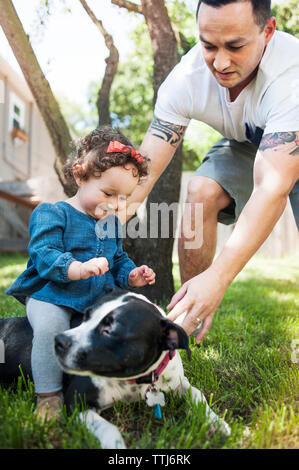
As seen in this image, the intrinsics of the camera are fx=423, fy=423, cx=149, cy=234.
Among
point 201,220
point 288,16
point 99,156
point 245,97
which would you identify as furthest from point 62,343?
point 288,16

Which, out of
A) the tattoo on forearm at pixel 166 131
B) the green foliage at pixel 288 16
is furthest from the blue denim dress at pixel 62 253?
the green foliage at pixel 288 16

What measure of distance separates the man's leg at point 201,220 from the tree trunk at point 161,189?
0.79 m

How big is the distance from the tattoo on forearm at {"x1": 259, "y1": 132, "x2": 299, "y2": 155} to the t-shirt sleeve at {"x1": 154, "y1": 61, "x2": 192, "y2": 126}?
81 cm

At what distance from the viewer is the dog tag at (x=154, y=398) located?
189 cm

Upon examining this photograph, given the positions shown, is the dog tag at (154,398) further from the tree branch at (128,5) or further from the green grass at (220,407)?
the tree branch at (128,5)

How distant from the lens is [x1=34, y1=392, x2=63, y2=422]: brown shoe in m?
1.81

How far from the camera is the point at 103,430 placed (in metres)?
1.68

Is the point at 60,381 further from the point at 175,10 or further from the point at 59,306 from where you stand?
the point at 175,10

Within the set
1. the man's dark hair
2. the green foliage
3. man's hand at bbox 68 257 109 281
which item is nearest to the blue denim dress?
man's hand at bbox 68 257 109 281

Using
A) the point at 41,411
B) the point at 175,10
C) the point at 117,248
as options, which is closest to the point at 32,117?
the point at 175,10

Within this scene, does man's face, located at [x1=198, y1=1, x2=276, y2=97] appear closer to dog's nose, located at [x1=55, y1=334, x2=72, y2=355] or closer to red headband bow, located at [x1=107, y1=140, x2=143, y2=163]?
red headband bow, located at [x1=107, y1=140, x2=143, y2=163]

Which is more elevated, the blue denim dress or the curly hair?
the curly hair

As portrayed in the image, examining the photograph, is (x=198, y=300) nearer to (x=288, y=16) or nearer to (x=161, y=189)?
(x=161, y=189)
